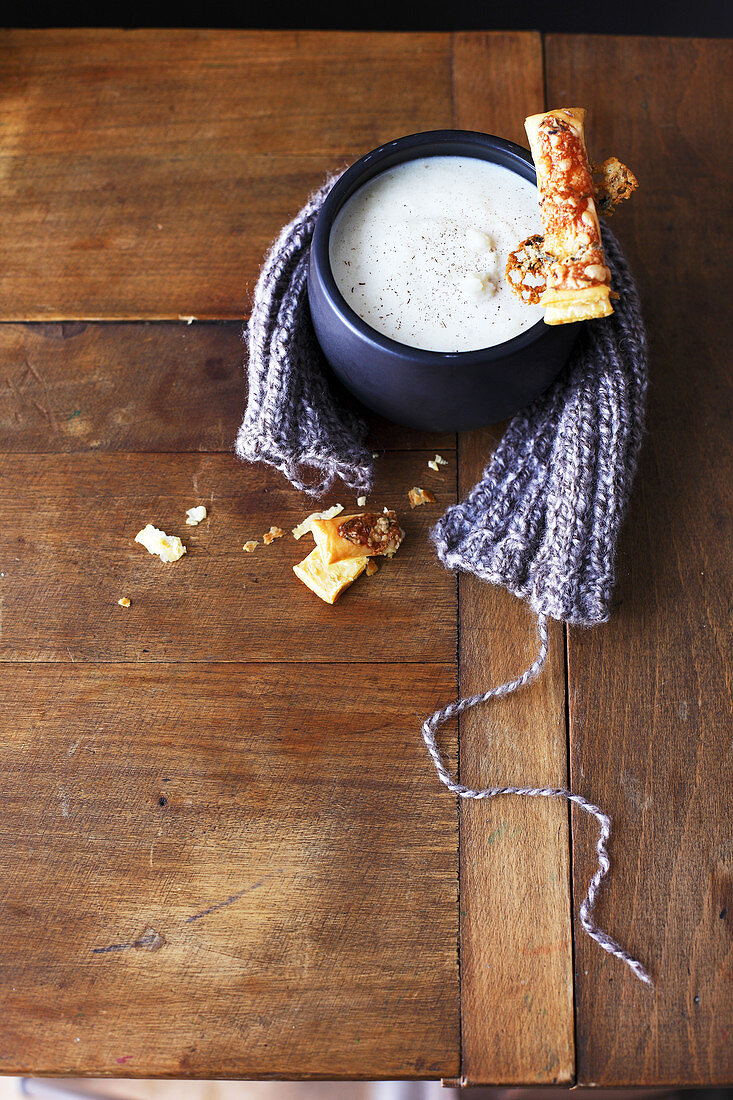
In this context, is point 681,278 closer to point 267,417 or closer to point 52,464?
point 267,417

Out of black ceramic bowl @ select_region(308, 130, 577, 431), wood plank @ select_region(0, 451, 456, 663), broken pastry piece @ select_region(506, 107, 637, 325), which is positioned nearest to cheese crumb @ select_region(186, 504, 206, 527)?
wood plank @ select_region(0, 451, 456, 663)

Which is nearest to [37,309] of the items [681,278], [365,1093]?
[681,278]

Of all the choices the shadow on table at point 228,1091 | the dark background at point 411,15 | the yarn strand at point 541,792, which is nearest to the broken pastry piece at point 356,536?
the yarn strand at point 541,792

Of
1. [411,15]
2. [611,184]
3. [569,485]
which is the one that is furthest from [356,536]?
[411,15]

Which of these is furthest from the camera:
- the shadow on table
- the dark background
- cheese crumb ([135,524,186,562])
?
the dark background

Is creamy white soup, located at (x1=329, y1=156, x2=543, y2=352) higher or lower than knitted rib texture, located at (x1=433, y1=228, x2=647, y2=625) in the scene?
higher

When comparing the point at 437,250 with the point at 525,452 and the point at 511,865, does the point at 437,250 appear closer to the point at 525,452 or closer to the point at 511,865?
the point at 525,452

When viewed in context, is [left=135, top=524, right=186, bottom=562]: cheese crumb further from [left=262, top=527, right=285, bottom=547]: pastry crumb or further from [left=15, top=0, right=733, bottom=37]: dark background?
[left=15, top=0, right=733, bottom=37]: dark background
